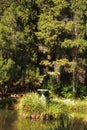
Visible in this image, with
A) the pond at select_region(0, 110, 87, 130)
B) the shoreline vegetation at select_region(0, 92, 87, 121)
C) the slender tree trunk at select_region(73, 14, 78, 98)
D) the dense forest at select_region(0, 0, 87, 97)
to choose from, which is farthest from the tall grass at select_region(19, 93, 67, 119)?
the slender tree trunk at select_region(73, 14, 78, 98)

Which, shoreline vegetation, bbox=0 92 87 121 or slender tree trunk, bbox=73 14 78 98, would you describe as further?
slender tree trunk, bbox=73 14 78 98

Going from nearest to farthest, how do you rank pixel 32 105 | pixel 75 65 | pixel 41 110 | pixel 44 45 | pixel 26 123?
pixel 26 123 → pixel 41 110 → pixel 32 105 → pixel 75 65 → pixel 44 45

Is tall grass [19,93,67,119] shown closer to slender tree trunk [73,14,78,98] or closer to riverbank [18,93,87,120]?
riverbank [18,93,87,120]

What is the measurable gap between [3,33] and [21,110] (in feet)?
20.9

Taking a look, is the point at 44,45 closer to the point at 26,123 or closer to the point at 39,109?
the point at 39,109

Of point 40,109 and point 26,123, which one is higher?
point 40,109

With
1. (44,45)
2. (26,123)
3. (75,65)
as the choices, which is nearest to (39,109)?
(26,123)

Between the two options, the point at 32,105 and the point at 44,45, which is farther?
the point at 44,45

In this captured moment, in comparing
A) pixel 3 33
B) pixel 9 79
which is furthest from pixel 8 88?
pixel 3 33

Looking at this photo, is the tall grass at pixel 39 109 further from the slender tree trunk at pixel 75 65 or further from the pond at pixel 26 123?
the slender tree trunk at pixel 75 65

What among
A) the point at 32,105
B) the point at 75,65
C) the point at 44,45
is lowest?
the point at 32,105

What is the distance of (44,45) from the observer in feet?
87.2

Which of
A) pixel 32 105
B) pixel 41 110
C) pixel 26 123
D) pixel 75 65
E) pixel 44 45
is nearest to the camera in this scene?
pixel 26 123

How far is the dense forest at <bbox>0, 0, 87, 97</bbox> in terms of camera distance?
2495cm
